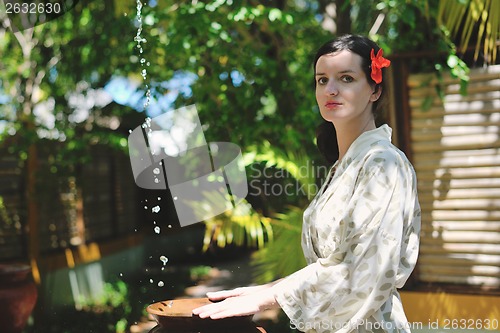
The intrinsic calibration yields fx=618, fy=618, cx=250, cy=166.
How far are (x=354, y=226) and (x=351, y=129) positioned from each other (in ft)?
1.00

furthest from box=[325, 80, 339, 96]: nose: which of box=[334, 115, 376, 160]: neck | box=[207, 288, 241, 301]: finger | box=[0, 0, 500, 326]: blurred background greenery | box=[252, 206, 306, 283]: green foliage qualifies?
box=[252, 206, 306, 283]: green foliage

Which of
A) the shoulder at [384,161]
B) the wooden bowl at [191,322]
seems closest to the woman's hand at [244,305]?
the wooden bowl at [191,322]

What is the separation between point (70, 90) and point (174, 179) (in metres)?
1.57

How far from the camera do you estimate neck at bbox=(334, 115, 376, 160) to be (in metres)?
1.59

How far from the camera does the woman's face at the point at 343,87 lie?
1.52 meters

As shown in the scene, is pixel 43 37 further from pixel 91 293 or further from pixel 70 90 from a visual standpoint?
pixel 91 293

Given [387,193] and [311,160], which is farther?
[311,160]

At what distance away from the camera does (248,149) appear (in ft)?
15.3

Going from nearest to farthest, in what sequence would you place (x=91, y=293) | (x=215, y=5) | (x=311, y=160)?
1. (x=215, y=5)
2. (x=311, y=160)
3. (x=91, y=293)

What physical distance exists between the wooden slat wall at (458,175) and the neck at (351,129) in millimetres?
2483

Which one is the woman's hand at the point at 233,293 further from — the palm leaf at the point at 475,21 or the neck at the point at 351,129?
the palm leaf at the point at 475,21

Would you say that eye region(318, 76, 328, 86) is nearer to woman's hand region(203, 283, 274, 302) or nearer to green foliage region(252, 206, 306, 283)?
woman's hand region(203, 283, 274, 302)

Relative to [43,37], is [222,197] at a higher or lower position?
lower

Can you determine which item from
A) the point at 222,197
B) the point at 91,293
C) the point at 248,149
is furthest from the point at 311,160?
the point at 91,293
